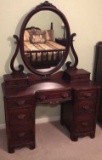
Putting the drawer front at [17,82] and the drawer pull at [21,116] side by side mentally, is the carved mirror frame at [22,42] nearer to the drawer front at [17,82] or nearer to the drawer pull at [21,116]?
the drawer front at [17,82]

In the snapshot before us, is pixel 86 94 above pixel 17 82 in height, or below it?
below

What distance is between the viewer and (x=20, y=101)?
Result: 1.95 metres

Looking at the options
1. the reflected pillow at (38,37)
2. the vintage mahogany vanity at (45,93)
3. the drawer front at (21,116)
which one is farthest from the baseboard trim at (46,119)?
the reflected pillow at (38,37)

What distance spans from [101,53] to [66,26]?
1.90 feet

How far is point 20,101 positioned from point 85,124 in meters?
0.86

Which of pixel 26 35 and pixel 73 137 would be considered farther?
pixel 73 137

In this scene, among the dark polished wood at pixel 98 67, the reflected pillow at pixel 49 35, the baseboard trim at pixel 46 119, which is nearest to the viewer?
the reflected pillow at pixel 49 35

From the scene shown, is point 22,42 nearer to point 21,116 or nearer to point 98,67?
point 21,116

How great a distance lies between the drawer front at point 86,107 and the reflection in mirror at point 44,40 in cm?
58

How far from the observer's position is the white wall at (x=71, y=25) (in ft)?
6.96

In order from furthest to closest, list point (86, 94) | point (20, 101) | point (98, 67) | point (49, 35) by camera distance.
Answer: point (98, 67) → point (49, 35) → point (86, 94) → point (20, 101)

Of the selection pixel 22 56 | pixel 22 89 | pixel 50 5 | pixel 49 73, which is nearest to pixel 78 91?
pixel 49 73

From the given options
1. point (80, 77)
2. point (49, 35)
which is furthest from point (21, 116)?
point (49, 35)

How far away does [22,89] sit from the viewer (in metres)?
2.07
